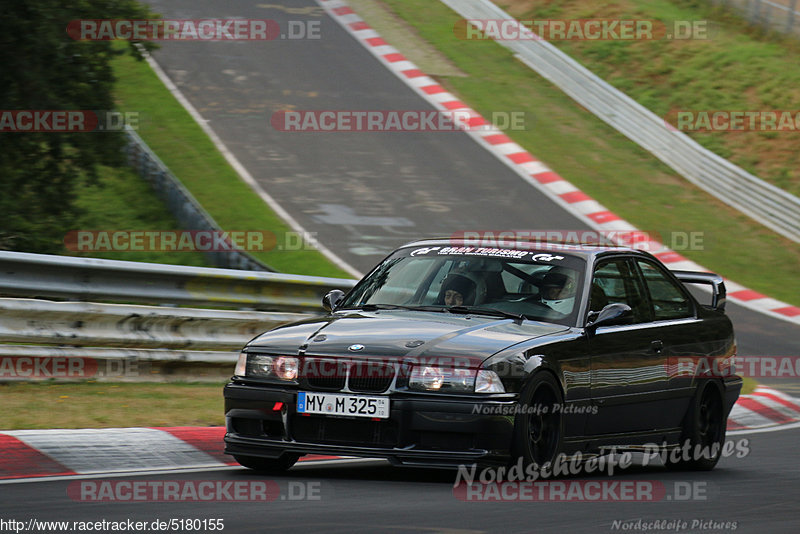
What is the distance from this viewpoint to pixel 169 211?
1834cm

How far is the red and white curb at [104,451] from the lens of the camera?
698cm

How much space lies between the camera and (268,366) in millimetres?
7133

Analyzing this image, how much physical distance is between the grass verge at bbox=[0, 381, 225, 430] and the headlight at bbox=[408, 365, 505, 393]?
246cm

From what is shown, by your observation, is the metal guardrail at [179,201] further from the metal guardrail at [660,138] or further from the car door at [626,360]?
the metal guardrail at [660,138]

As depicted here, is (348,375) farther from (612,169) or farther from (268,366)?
(612,169)

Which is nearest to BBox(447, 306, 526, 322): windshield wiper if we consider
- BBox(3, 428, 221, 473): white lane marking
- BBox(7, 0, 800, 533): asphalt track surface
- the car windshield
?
the car windshield

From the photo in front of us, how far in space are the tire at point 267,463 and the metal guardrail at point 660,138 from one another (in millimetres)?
16219

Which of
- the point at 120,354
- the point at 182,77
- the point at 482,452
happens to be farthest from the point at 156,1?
the point at 482,452

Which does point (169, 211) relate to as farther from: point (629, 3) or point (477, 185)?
point (629, 3)

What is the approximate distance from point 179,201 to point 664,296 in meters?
10.2

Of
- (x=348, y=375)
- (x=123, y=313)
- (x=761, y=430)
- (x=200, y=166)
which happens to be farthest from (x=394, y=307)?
(x=200, y=166)

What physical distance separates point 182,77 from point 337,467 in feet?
63.0

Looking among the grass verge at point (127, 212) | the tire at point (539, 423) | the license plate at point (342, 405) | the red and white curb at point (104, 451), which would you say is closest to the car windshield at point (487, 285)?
the tire at point (539, 423)

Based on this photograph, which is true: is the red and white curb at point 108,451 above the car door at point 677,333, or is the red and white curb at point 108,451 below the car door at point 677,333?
below
